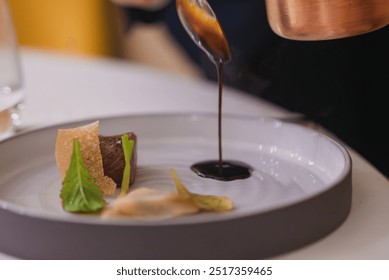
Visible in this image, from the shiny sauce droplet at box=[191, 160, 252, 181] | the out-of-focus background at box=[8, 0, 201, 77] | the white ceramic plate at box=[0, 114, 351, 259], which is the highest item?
the white ceramic plate at box=[0, 114, 351, 259]

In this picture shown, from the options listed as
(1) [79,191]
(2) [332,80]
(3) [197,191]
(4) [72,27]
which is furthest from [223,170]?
(4) [72,27]

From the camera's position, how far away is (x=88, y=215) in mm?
689

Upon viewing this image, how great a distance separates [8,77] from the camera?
1.13 m

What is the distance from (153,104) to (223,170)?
0.51 m

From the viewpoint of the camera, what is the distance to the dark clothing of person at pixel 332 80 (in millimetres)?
1104

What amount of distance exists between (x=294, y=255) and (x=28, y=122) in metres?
0.79

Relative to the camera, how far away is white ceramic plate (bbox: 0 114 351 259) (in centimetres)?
60

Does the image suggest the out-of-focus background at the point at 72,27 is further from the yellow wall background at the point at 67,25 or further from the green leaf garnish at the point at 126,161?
the green leaf garnish at the point at 126,161

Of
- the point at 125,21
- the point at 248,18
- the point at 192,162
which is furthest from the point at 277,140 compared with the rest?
the point at 125,21

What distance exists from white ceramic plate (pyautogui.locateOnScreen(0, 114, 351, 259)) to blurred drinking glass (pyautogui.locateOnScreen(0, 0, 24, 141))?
0.56ft

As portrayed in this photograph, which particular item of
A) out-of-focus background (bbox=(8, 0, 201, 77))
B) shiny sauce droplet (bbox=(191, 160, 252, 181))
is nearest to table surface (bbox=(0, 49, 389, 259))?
shiny sauce droplet (bbox=(191, 160, 252, 181))

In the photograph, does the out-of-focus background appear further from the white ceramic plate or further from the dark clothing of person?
the white ceramic plate

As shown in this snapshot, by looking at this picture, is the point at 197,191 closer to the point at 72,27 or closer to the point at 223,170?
the point at 223,170
